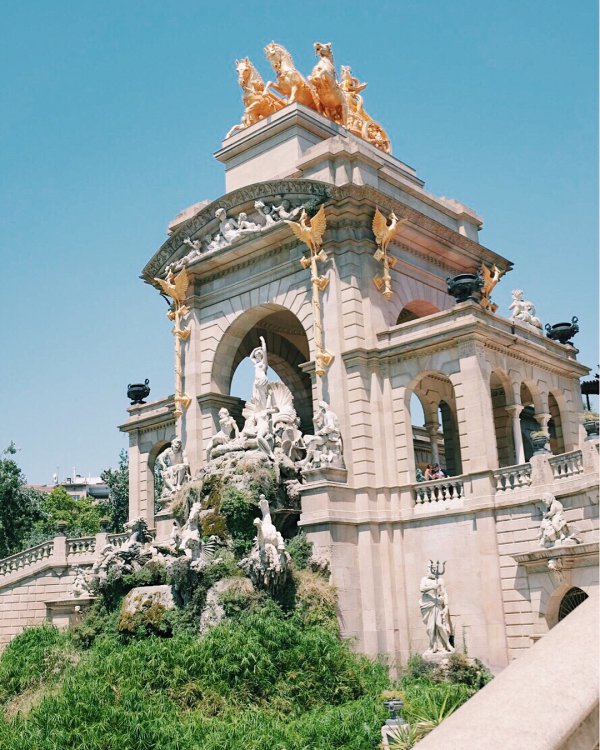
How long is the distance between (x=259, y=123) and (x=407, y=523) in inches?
627

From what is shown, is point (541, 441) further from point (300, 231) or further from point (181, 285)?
point (181, 285)

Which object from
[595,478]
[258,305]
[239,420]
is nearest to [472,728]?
[595,478]

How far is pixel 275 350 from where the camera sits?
1334 inches

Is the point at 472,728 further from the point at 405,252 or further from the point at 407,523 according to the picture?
the point at 405,252

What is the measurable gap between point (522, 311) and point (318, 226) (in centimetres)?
808

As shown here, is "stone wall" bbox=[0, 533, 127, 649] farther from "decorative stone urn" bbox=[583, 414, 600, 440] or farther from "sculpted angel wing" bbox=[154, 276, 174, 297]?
"decorative stone urn" bbox=[583, 414, 600, 440]

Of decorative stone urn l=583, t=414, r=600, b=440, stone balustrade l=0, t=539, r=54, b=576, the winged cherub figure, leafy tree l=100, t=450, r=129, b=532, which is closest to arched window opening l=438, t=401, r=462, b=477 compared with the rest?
the winged cherub figure

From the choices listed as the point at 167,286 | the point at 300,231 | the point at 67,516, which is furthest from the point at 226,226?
the point at 67,516

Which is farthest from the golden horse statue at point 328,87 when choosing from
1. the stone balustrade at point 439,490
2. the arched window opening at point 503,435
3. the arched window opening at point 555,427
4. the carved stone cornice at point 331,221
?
the stone balustrade at point 439,490

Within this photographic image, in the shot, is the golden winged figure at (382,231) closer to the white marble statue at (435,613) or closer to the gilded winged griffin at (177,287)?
the gilded winged griffin at (177,287)

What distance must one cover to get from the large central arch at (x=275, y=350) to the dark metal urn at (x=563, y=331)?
8.91 meters

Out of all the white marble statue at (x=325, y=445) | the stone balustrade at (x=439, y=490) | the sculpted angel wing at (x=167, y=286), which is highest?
the sculpted angel wing at (x=167, y=286)

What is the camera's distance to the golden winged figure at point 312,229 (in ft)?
86.6

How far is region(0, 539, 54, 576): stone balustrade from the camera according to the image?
33.3 metres
